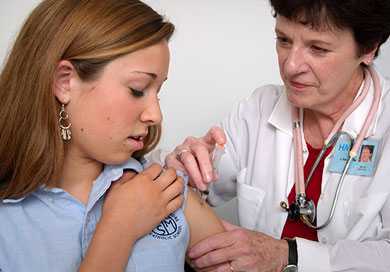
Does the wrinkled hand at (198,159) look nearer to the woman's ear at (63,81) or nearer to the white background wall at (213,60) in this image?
the woman's ear at (63,81)

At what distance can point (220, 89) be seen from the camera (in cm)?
257

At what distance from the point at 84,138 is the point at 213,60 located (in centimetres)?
142

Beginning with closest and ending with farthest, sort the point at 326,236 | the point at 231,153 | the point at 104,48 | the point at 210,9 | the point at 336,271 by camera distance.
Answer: the point at 104,48, the point at 336,271, the point at 326,236, the point at 231,153, the point at 210,9

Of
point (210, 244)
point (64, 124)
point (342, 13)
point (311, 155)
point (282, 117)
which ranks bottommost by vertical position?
point (210, 244)

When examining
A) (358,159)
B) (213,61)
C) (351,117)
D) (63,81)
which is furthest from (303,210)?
(213,61)

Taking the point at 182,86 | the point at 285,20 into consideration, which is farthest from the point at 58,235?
the point at 182,86

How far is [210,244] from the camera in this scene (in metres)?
1.38

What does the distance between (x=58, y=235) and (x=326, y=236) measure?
830mm

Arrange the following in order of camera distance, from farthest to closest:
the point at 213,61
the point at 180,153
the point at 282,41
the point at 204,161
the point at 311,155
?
the point at 213,61 < the point at 311,155 < the point at 282,41 < the point at 180,153 < the point at 204,161

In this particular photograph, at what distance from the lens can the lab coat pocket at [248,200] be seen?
1737 mm

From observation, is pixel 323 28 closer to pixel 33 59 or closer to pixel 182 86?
pixel 33 59

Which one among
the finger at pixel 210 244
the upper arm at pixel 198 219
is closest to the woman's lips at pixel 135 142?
the upper arm at pixel 198 219

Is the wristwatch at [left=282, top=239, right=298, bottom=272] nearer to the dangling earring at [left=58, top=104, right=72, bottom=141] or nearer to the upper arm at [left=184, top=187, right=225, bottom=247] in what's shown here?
the upper arm at [left=184, top=187, right=225, bottom=247]

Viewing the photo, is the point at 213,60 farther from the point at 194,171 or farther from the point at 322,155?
the point at 194,171
